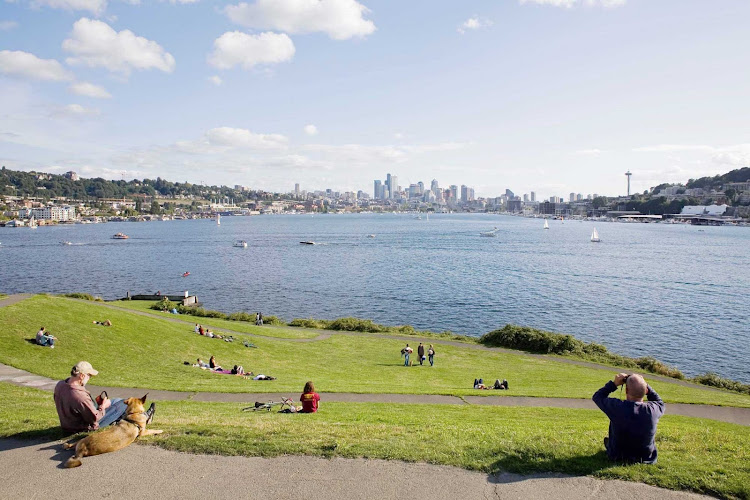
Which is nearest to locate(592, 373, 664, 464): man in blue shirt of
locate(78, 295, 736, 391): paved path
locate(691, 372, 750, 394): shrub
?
locate(78, 295, 736, 391): paved path

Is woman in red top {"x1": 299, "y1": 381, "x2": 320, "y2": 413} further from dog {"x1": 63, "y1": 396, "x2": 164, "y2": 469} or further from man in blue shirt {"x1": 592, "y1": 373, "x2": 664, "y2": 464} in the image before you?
man in blue shirt {"x1": 592, "y1": 373, "x2": 664, "y2": 464}

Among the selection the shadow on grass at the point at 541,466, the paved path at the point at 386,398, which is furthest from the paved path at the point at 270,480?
the paved path at the point at 386,398

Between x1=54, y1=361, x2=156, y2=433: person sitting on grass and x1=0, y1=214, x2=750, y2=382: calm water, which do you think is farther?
x1=0, y1=214, x2=750, y2=382: calm water

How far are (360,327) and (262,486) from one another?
2698 cm

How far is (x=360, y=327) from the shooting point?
113ft

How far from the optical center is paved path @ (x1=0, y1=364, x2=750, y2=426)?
15.4 meters

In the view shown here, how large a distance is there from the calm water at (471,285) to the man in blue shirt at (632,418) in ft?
92.8

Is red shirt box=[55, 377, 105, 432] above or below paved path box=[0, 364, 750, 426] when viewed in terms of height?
above

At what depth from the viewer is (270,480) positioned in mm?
7613

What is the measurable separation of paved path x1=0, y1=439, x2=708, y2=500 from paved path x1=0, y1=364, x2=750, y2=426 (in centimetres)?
702

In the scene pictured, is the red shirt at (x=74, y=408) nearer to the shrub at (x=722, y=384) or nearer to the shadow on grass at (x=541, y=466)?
the shadow on grass at (x=541, y=466)

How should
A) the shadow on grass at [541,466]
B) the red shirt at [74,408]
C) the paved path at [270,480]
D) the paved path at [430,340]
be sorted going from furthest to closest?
1. the paved path at [430,340]
2. the red shirt at [74,408]
3. the shadow on grass at [541,466]
4. the paved path at [270,480]

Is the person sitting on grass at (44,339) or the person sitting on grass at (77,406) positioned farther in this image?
the person sitting on grass at (44,339)

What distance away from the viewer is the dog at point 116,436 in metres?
8.16
